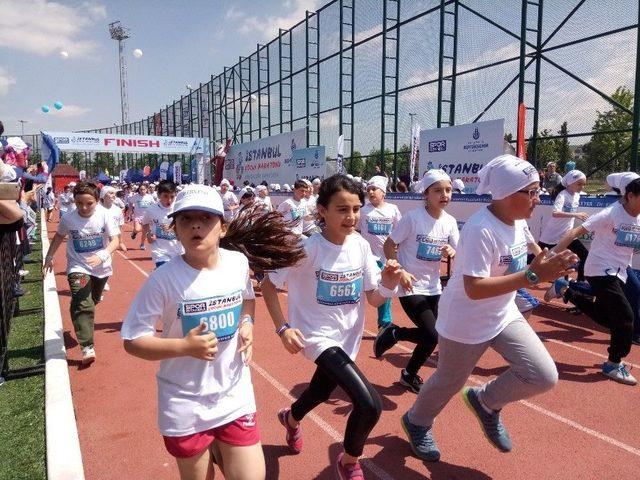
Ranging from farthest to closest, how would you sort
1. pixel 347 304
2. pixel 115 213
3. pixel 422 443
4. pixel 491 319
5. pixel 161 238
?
pixel 115 213, pixel 161 238, pixel 422 443, pixel 347 304, pixel 491 319

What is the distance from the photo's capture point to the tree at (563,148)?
1321cm

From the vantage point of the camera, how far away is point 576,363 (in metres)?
5.69

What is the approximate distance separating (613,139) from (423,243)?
9.69 meters

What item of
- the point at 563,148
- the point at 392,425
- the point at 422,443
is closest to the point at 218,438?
the point at 422,443

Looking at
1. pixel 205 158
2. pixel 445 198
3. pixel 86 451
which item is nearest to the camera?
pixel 86 451

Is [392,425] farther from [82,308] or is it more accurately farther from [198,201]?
[82,308]

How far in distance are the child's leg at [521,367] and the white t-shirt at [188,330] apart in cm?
170

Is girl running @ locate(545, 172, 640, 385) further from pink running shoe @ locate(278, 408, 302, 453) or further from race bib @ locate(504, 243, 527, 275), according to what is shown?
pink running shoe @ locate(278, 408, 302, 453)

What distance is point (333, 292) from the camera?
3.31 meters

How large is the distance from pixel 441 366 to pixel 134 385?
10.5 feet

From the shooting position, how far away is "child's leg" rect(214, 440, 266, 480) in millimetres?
2377

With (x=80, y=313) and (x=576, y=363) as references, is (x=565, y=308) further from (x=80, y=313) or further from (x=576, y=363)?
(x=80, y=313)

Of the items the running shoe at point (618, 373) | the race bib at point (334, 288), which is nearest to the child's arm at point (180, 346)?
the race bib at point (334, 288)

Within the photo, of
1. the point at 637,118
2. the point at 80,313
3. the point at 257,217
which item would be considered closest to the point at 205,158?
the point at 637,118
